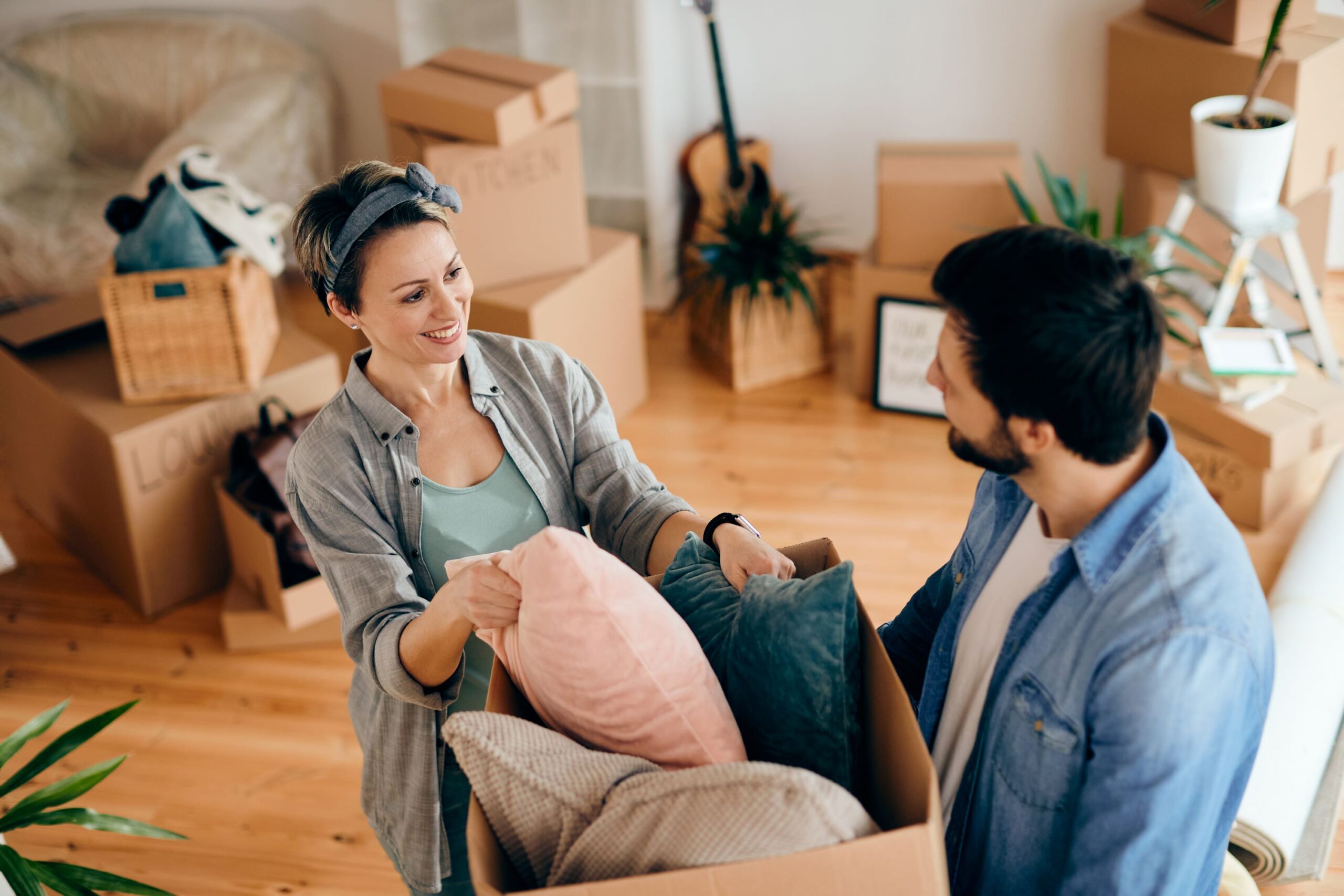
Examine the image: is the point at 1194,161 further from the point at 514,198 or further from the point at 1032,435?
the point at 1032,435

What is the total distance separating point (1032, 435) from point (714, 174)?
3209mm

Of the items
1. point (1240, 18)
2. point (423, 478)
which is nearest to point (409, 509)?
point (423, 478)

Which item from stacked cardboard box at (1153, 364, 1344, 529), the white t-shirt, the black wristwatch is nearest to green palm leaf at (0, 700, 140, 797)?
the black wristwatch

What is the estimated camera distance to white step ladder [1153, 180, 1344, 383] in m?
2.76

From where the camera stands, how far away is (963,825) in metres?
1.07

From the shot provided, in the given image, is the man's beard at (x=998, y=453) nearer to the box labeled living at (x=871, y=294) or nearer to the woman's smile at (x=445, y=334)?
the woman's smile at (x=445, y=334)

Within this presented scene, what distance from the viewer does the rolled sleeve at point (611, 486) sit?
55.7 inches

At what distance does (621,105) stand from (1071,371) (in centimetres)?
317

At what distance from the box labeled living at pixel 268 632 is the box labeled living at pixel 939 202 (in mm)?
1836

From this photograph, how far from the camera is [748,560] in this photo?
115 centimetres

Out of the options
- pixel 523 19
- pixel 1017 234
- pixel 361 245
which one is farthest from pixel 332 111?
pixel 1017 234

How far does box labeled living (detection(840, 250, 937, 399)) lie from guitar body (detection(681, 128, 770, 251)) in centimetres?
61

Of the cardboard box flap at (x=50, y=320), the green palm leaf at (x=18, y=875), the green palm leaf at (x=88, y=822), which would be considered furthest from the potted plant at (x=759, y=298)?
the green palm leaf at (x=18, y=875)

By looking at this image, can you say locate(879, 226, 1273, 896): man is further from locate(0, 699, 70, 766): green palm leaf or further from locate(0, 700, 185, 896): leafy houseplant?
locate(0, 699, 70, 766): green palm leaf
